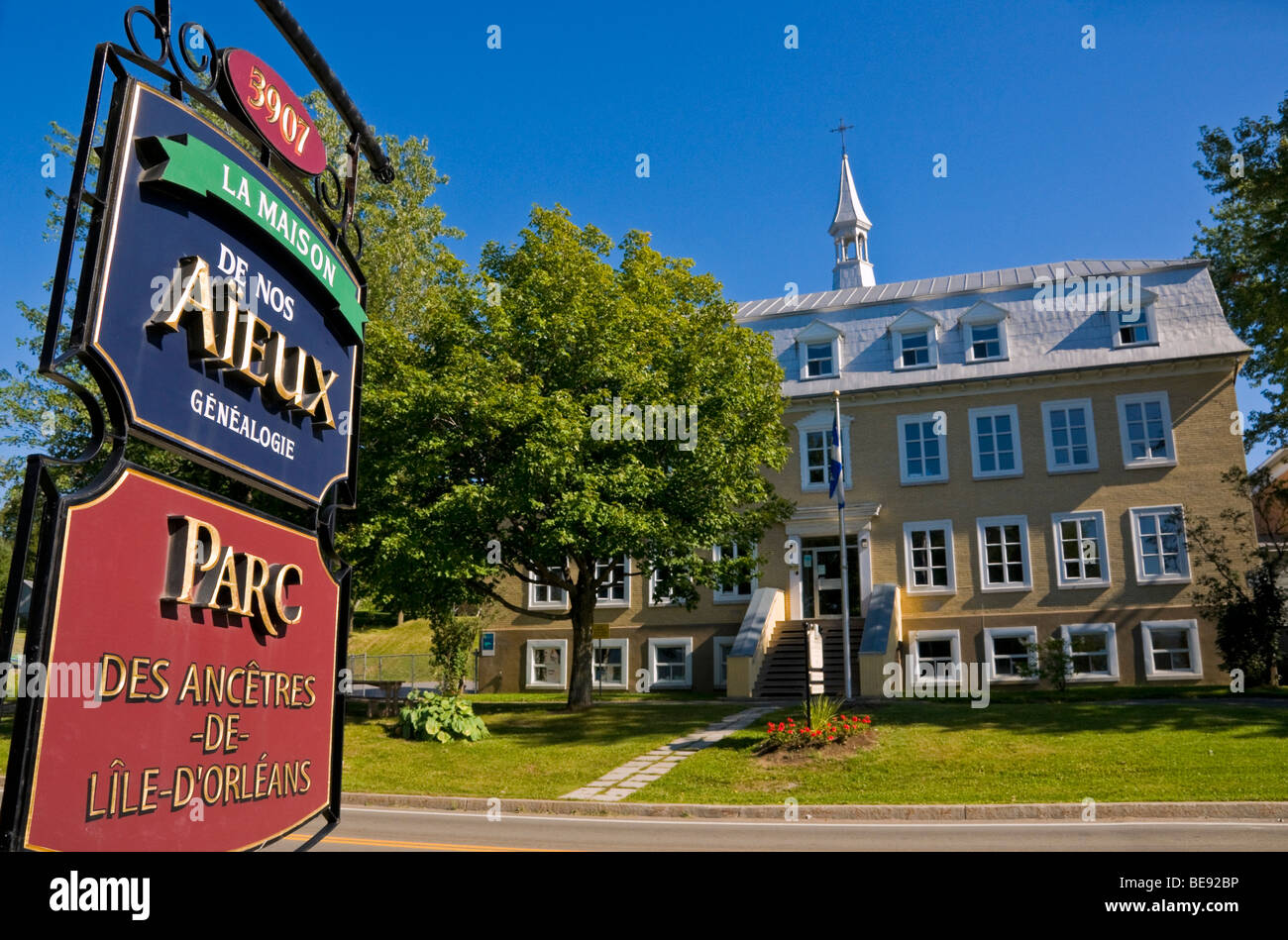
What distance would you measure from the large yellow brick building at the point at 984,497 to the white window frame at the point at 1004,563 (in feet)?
0.21

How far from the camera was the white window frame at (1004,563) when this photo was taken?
1177 inches

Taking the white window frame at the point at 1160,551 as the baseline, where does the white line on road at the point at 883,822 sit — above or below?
below

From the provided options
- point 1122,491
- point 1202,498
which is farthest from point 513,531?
point 1202,498

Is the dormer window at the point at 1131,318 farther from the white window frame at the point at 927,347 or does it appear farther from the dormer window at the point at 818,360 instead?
the dormer window at the point at 818,360

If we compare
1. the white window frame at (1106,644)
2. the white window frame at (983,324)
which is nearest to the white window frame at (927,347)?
the white window frame at (983,324)

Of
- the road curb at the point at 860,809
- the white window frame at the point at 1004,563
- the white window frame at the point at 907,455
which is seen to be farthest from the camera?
the white window frame at the point at 907,455

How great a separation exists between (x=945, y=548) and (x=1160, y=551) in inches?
247

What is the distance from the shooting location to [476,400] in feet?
69.5

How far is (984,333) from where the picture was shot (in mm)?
32469

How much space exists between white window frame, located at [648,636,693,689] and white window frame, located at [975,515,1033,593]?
988 cm

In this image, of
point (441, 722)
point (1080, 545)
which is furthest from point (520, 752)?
point (1080, 545)

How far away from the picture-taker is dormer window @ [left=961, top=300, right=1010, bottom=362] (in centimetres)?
3206
